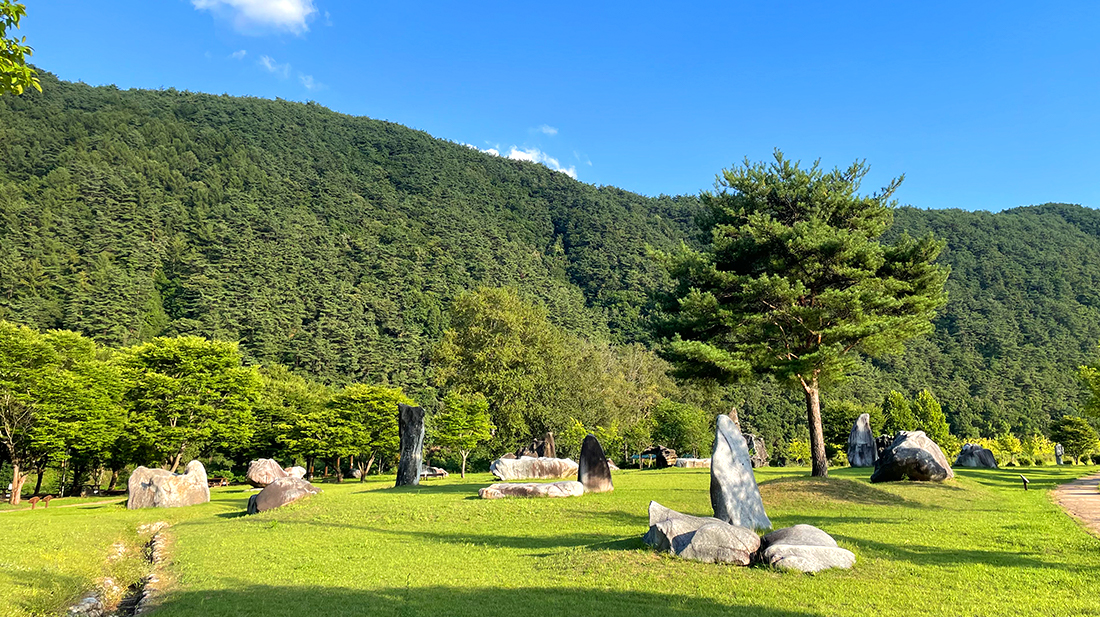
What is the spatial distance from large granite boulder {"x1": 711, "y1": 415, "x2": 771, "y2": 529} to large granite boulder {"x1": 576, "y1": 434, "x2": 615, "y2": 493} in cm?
763

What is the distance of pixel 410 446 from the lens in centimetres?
2552

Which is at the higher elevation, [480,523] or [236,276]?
[236,276]

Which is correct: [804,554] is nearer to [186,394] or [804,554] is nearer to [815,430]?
[815,430]

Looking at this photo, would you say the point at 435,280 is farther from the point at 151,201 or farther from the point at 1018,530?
the point at 1018,530

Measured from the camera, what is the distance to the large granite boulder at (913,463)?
18953mm

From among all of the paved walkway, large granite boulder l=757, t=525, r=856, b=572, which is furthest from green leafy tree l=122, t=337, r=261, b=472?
the paved walkway

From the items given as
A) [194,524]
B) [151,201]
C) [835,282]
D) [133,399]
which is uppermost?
[151,201]

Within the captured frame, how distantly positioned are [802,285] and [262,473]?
2827 centimetres

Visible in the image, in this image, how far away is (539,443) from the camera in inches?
1494

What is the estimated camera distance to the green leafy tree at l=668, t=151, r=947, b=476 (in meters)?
20.7

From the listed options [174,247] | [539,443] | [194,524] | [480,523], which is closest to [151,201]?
[174,247]

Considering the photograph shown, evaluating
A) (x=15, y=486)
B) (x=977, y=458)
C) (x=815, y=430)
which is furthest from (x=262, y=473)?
(x=977, y=458)

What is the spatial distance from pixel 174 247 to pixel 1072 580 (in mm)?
93976

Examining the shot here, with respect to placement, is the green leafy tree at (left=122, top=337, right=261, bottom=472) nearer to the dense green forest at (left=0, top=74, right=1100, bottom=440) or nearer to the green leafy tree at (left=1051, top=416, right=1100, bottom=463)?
the dense green forest at (left=0, top=74, right=1100, bottom=440)
